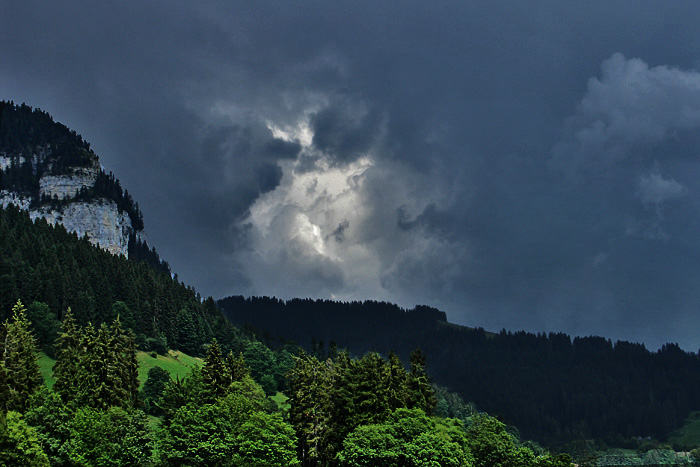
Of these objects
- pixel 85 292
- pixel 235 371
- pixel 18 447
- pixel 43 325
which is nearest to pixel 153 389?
pixel 43 325

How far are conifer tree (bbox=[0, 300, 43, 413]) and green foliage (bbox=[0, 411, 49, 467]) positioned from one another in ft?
44.5

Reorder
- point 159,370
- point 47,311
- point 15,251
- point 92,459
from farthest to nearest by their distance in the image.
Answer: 1. point 15,251
2. point 47,311
3. point 159,370
4. point 92,459

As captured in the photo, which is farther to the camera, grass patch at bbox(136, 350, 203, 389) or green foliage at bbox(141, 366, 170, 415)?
grass patch at bbox(136, 350, 203, 389)

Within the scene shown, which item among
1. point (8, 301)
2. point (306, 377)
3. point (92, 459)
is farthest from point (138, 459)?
point (8, 301)

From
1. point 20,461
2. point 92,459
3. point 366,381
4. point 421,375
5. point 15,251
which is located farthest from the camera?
point 15,251

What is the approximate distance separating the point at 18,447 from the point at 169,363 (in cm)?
10173

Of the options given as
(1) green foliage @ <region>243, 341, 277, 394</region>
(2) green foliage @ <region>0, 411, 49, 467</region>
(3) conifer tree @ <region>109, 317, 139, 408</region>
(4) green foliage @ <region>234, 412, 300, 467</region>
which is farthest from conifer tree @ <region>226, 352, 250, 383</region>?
(1) green foliage @ <region>243, 341, 277, 394</region>

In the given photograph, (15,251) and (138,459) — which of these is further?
(15,251)

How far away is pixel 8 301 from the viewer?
140875mm

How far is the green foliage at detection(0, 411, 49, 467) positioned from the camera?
54.0 metres

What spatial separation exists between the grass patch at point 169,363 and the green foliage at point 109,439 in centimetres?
6014

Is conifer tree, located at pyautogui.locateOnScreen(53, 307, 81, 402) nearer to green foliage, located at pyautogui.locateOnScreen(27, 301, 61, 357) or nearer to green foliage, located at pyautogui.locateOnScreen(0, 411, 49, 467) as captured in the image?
green foliage, located at pyautogui.locateOnScreen(0, 411, 49, 467)

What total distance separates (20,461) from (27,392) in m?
18.3

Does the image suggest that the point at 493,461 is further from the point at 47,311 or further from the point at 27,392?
the point at 47,311
